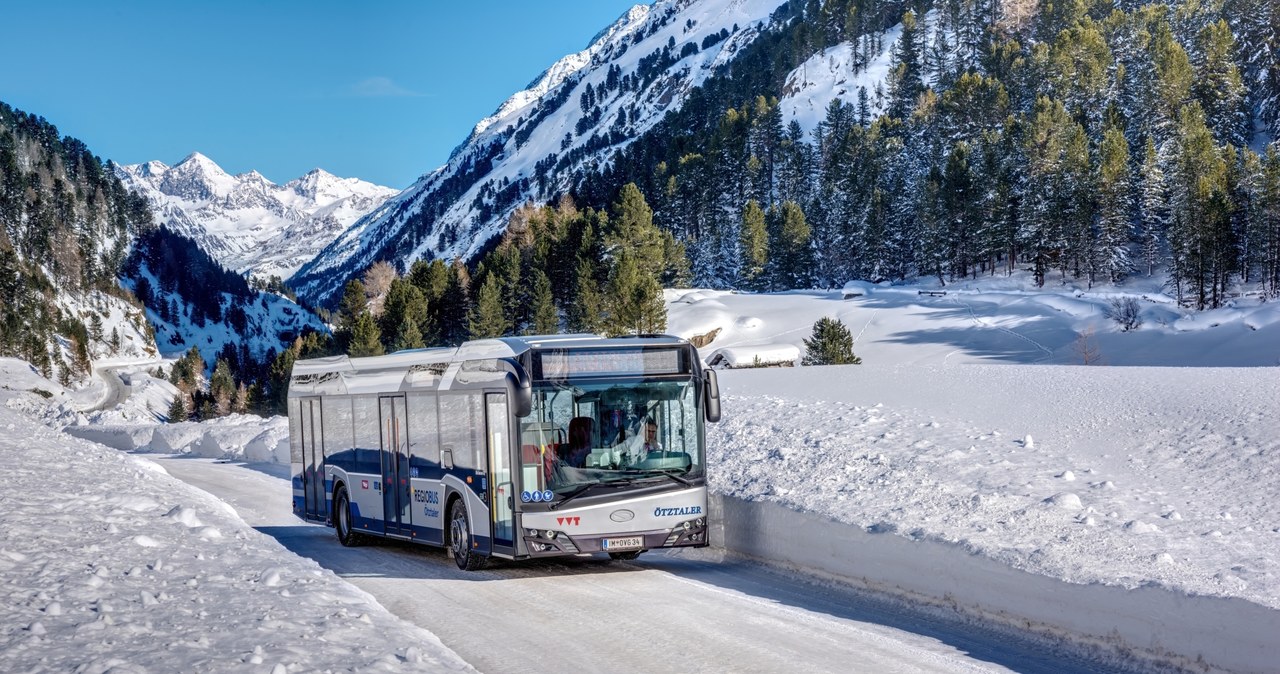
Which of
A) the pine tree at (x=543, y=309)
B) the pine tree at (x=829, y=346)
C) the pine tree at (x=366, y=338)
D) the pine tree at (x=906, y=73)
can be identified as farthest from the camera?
the pine tree at (x=906, y=73)

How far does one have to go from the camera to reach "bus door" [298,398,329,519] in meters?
18.8

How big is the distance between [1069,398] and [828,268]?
107005 millimetres

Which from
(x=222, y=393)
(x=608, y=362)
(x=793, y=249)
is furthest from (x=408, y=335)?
(x=608, y=362)

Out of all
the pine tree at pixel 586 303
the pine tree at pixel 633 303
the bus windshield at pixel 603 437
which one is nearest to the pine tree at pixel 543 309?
the pine tree at pixel 586 303

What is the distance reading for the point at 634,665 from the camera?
871 centimetres

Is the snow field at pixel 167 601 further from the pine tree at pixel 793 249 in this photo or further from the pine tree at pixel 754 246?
the pine tree at pixel 793 249

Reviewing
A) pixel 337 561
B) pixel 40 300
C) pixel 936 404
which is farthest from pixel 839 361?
pixel 40 300

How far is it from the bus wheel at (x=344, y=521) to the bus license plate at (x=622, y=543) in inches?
240

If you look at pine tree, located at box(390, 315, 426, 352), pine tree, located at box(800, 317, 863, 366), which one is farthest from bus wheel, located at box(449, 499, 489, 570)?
pine tree, located at box(390, 315, 426, 352)

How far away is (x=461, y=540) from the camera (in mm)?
14117

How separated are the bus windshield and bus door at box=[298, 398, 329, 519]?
278 inches

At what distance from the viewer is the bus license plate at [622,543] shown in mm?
12969

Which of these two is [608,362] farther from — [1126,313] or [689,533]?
[1126,313]

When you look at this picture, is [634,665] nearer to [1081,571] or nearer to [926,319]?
[1081,571]
